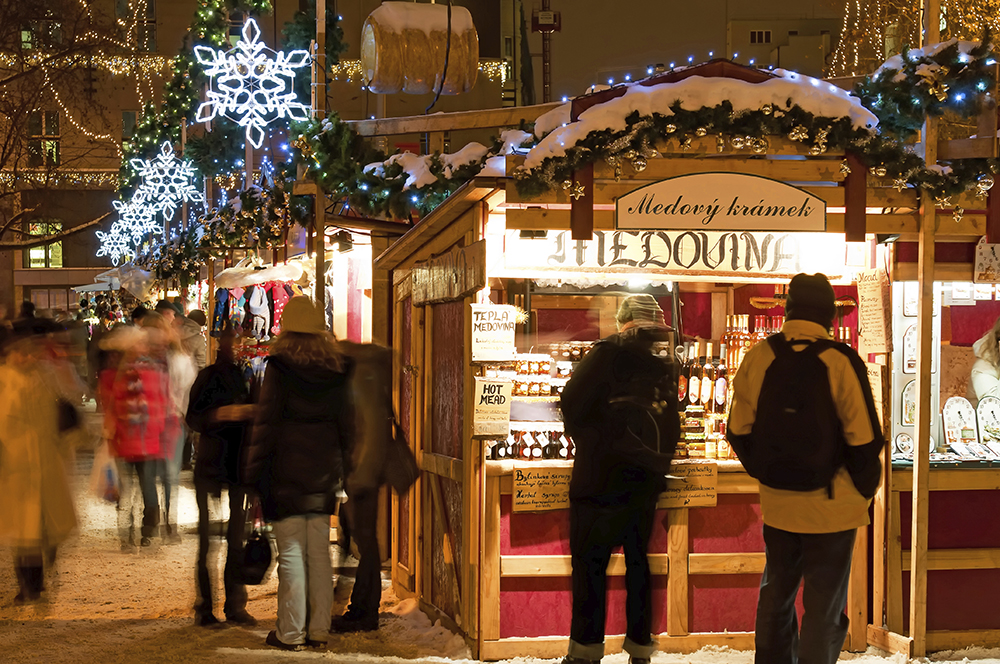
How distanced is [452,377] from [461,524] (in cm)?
93

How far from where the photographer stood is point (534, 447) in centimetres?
657

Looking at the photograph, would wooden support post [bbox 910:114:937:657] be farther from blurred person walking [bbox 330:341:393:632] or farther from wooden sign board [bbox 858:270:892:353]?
blurred person walking [bbox 330:341:393:632]

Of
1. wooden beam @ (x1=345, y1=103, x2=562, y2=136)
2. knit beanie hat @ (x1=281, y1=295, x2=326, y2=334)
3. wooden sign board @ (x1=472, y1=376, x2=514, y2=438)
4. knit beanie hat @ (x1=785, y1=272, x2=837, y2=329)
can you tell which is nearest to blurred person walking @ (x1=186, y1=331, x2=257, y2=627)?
knit beanie hat @ (x1=281, y1=295, x2=326, y2=334)

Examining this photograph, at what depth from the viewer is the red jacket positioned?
9773mm

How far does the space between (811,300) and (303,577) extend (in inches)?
129

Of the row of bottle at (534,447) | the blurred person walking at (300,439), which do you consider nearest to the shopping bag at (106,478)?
the blurred person walking at (300,439)

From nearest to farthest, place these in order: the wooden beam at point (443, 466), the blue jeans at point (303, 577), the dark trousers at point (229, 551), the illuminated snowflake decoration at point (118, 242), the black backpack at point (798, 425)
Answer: the black backpack at point (798, 425) → the blue jeans at point (303, 577) → the wooden beam at point (443, 466) → the dark trousers at point (229, 551) → the illuminated snowflake decoration at point (118, 242)

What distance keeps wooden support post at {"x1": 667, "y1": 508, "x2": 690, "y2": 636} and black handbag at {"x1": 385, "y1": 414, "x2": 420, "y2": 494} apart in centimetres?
162

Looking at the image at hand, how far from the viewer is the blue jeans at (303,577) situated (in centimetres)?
611

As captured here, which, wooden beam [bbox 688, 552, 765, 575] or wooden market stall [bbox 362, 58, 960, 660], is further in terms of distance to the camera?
wooden beam [bbox 688, 552, 765, 575]

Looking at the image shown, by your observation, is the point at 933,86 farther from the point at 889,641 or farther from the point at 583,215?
the point at 889,641

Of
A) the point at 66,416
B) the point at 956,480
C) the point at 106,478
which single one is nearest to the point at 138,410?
the point at 106,478

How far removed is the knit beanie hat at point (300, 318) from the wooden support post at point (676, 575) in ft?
7.73

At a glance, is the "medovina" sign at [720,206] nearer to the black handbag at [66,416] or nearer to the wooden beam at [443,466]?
the wooden beam at [443,466]
